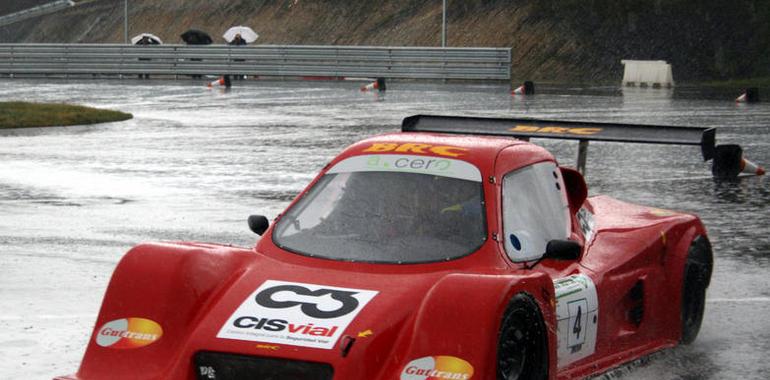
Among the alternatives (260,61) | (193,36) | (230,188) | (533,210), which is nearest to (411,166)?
(533,210)

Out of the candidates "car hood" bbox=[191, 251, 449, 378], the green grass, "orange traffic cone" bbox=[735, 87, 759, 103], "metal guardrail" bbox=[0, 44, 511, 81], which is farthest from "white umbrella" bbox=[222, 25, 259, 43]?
"car hood" bbox=[191, 251, 449, 378]

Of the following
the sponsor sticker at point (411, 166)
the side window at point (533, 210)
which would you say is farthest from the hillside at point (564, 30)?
the sponsor sticker at point (411, 166)

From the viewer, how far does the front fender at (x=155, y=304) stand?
255 inches

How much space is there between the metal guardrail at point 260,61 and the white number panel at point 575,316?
1579 inches

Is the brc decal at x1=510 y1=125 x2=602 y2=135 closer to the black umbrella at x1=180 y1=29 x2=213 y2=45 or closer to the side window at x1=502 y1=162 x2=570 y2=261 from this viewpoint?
the side window at x1=502 y1=162 x2=570 y2=261

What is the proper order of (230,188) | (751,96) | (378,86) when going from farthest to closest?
(378,86) < (751,96) < (230,188)

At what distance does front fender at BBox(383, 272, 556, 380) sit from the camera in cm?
600

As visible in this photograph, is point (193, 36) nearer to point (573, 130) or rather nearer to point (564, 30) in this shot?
point (564, 30)

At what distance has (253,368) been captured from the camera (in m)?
6.14

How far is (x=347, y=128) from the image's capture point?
1001 inches

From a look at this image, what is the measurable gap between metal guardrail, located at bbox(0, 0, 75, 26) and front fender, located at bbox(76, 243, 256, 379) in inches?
3553

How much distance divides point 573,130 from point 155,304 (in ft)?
13.1

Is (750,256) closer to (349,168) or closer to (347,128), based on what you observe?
(349,168)

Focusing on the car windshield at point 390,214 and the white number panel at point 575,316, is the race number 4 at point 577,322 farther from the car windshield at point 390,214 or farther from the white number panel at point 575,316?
the car windshield at point 390,214
